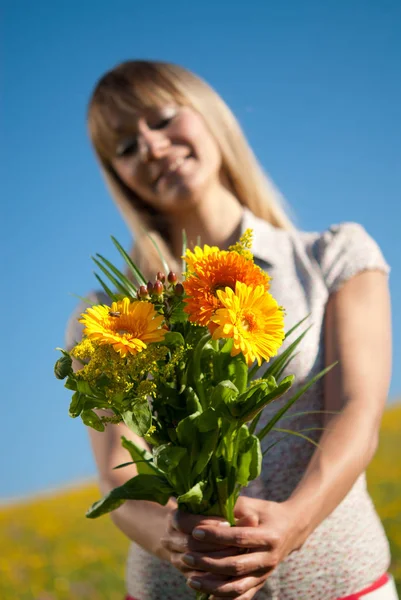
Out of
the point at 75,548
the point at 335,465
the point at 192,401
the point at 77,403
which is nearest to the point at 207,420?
the point at 192,401

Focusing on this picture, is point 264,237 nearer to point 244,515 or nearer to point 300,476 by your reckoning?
point 300,476

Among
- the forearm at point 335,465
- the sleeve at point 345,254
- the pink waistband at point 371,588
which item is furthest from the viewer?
the sleeve at point 345,254

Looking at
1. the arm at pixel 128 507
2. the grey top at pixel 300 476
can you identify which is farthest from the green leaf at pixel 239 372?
the grey top at pixel 300 476

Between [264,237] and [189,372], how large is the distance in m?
0.57

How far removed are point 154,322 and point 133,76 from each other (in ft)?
2.49

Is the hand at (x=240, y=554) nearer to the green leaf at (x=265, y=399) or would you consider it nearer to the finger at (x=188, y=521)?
the finger at (x=188, y=521)

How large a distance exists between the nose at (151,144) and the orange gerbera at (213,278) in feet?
1.90

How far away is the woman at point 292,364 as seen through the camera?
814mm

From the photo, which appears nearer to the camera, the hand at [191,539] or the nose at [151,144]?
the hand at [191,539]

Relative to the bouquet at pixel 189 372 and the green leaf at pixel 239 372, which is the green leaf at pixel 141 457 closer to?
the bouquet at pixel 189 372

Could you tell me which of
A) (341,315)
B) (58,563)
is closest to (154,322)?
(341,315)

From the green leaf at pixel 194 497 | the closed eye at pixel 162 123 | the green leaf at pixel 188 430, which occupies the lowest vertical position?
the green leaf at pixel 194 497

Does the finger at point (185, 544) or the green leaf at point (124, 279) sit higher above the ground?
the green leaf at point (124, 279)

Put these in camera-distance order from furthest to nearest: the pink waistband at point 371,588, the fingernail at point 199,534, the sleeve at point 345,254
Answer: the sleeve at point 345,254 → the pink waistband at point 371,588 → the fingernail at point 199,534
